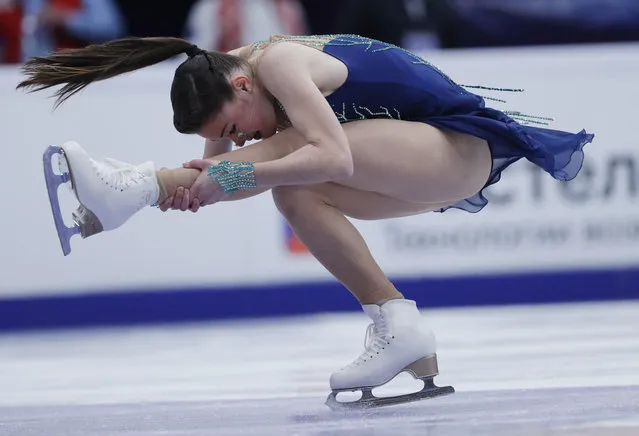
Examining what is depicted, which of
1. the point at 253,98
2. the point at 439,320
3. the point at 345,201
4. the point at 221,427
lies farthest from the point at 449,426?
the point at 439,320

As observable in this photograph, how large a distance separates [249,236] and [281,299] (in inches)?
11.3

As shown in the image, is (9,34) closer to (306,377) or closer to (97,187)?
(306,377)

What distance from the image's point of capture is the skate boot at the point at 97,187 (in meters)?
2.13

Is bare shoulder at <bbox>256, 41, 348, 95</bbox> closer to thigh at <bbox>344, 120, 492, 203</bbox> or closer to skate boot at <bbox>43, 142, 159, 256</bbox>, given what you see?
thigh at <bbox>344, 120, 492, 203</bbox>

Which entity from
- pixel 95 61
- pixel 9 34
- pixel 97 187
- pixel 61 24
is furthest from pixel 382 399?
pixel 9 34

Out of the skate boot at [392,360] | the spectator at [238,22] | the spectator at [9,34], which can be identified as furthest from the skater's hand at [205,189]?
the spectator at [9,34]

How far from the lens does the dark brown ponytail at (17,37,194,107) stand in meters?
2.28

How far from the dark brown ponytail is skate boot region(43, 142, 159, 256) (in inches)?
7.4

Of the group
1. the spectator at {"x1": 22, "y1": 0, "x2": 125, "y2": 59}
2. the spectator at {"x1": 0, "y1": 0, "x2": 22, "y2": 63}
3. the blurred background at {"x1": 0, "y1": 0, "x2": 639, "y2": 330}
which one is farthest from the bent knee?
the spectator at {"x1": 0, "y1": 0, "x2": 22, "y2": 63}

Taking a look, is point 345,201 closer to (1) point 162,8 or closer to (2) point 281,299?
(2) point 281,299

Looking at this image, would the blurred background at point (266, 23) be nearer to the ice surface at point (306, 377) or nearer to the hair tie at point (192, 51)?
the ice surface at point (306, 377)

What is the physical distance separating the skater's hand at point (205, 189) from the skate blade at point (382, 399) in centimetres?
47

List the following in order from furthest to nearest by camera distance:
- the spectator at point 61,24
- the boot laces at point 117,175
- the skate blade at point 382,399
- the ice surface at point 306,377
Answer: the spectator at point 61,24 → the skate blade at point 382,399 → the boot laces at point 117,175 → the ice surface at point 306,377

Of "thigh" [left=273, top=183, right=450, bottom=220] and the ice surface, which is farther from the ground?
"thigh" [left=273, top=183, right=450, bottom=220]
